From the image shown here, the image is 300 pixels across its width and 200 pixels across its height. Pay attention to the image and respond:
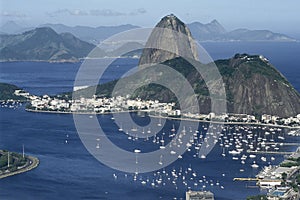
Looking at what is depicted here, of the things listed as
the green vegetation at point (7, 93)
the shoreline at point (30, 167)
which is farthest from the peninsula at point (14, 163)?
the green vegetation at point (7, 93)

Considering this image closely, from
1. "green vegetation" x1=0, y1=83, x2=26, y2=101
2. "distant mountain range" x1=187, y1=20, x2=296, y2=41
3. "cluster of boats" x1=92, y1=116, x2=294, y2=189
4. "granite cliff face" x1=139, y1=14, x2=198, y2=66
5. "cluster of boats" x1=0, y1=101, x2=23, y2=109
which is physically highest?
"distant mountain range" x1=187, y1=20, x2=296, y2=41

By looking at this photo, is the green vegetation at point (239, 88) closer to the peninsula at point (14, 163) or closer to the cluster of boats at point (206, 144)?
the cluster of boats at point (206, 144)

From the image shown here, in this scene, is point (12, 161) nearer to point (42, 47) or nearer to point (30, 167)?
point (30, 167)

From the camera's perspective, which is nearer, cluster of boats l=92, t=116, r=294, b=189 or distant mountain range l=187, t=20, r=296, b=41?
cluster of boats l=92, t=116, r=294, b=189

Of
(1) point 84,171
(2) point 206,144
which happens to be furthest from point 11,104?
(1) point 84,171

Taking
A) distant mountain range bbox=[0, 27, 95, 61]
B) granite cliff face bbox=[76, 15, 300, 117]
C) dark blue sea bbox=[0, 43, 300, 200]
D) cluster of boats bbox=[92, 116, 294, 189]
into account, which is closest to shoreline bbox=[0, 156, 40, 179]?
dark blue sea bbox=[0, 43, 300, 200]

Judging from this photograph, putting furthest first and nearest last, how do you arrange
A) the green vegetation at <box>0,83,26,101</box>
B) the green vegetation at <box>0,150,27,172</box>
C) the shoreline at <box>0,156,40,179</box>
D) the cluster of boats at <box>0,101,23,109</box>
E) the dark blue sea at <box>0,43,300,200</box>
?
the green vegetation at <box>0,83,26,101</box> → the cluster of boats at <box>0,101,23,109</box> → the green vegetation at <box>0,150,27,172</box> → the shoreline at <box>0,156,40,179</box> → the dark blue sea at <box>0,43,300,200</box>

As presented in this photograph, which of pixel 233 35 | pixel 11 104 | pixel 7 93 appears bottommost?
pixel 11 104

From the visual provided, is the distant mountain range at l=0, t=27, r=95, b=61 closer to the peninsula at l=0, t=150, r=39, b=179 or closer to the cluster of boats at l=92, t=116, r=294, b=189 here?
the cluster of boats at l=92, t=116, r=294, b=189

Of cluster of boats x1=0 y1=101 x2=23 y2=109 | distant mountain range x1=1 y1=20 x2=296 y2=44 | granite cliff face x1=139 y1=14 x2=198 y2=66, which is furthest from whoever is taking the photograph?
distant mountain range x1=1 y1=20 x2=296 y2=44
